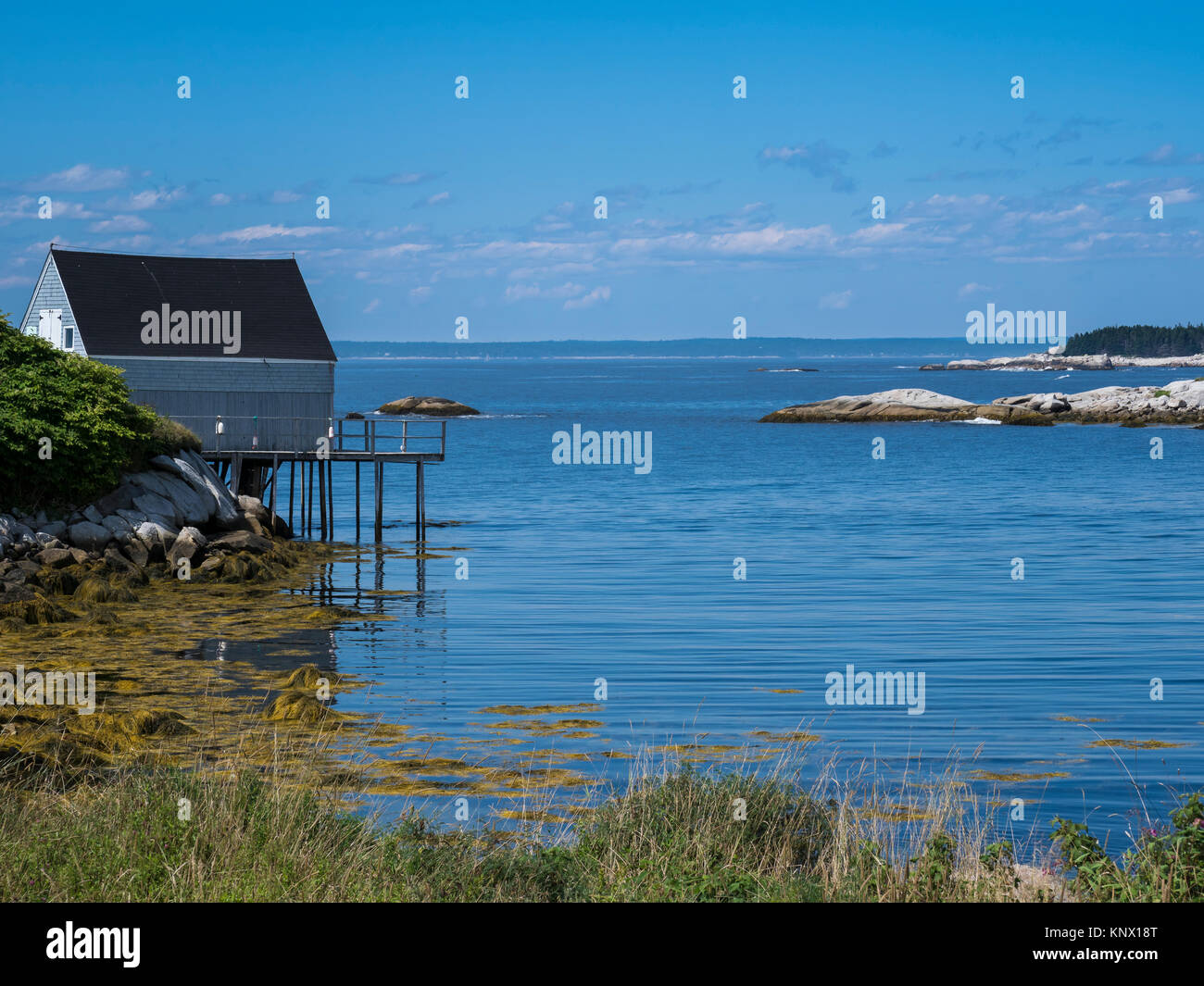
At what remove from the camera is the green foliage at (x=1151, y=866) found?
31.1 feet

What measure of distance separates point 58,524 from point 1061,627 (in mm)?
24799

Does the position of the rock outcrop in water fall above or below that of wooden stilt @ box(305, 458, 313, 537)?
above

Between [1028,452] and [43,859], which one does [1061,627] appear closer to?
[43,859]

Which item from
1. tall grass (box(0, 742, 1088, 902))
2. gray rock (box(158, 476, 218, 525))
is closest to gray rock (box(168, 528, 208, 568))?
gray rock (box(158, 476, 218, 525))

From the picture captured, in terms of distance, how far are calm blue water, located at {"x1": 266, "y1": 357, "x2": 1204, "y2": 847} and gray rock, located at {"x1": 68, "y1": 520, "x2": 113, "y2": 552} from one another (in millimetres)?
6177

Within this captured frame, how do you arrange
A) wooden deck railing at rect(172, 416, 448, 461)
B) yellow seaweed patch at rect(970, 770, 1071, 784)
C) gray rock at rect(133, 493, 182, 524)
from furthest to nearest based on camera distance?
wooden deck railing at rect(172, 416, 448, 461) → gray rock at rect(133, 493, 182, 524) → yellow seaweed patch at rect(970, 770, 1071, 784)

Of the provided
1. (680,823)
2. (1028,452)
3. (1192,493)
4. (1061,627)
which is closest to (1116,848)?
(680,823)

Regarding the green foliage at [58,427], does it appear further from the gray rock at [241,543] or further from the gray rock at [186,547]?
the gray rock at [241,543]

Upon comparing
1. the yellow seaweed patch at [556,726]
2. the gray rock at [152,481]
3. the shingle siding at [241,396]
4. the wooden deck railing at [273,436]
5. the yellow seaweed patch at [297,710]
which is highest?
the shingle siding at [241,396]
